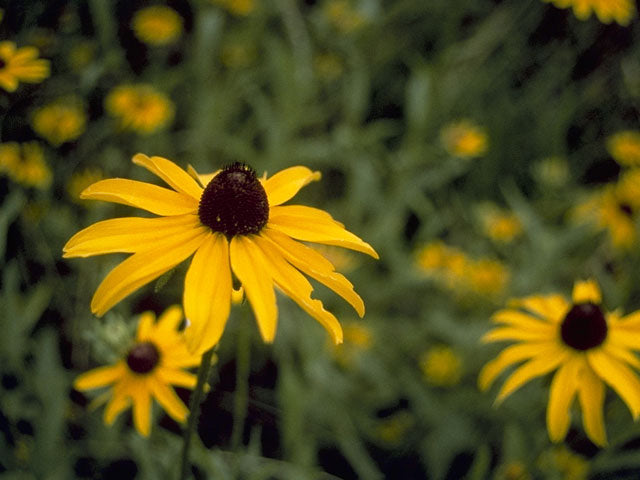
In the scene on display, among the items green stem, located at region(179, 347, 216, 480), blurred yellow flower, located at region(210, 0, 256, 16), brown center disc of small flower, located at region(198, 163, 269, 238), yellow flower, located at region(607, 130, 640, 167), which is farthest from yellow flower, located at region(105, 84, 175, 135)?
yellow flower, located at region(607, 130, 640, 167)

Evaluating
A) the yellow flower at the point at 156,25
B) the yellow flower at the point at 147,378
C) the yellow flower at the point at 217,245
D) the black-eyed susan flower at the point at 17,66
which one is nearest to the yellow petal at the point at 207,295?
the yellow flower at the point at 217,245

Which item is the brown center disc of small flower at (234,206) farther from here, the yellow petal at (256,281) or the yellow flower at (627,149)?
the yellow flower at (627,149)

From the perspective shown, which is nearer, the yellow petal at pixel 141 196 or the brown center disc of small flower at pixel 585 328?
the yellow petal at pixel 141 196

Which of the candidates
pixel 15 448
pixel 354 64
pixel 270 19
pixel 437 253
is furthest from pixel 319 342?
pixel 270 19

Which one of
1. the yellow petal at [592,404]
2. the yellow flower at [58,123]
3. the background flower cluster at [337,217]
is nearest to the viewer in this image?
the yellow petal at [592,404]

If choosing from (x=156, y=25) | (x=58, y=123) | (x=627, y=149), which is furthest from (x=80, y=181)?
(x=627, y=149)
